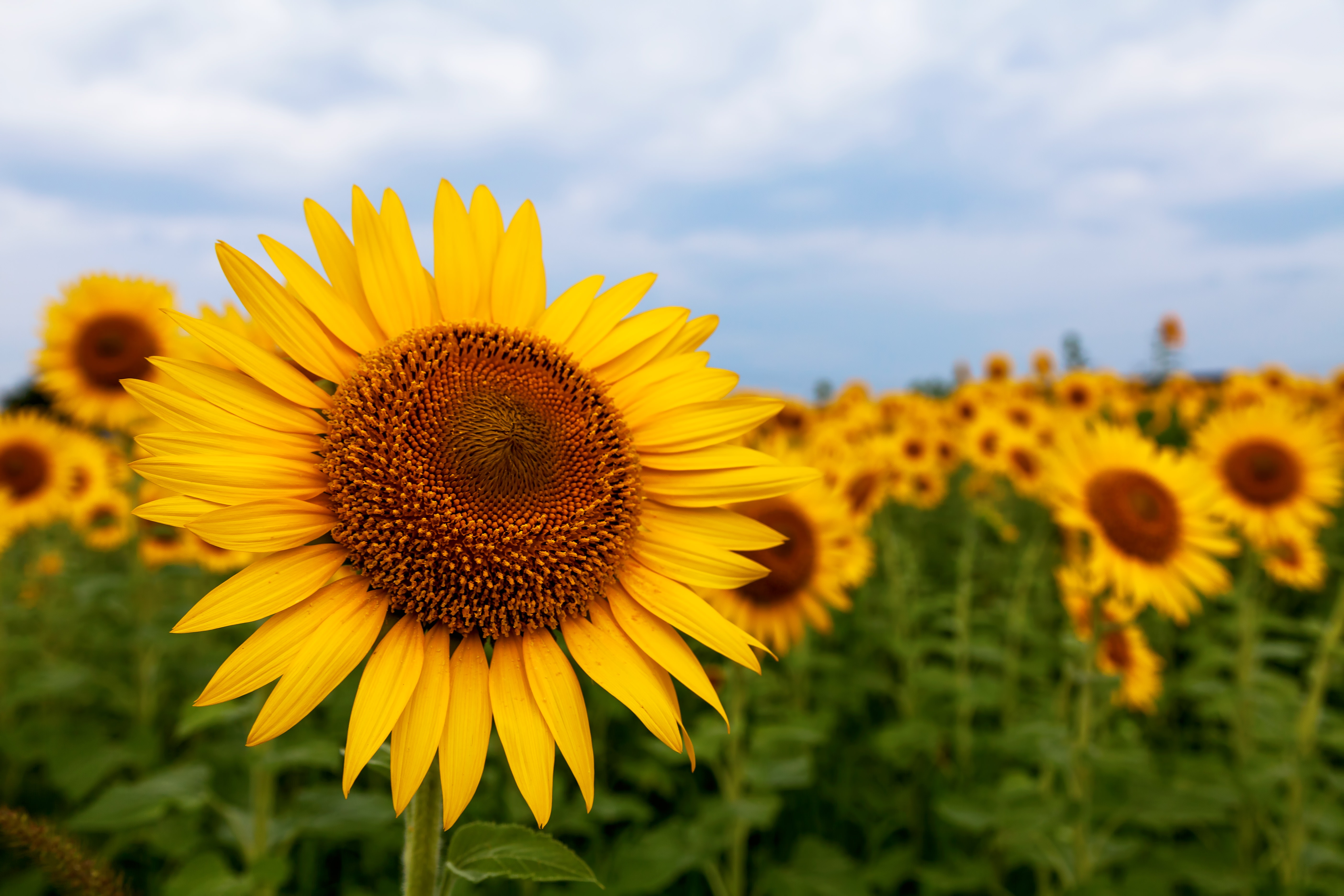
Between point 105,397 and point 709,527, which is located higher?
point 105,397

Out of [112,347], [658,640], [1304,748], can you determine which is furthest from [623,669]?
[112,347]

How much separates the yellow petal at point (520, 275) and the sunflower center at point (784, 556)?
3.09m

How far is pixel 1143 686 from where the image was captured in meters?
6.29

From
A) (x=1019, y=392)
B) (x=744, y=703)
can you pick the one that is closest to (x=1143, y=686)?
(x=744, y=703)

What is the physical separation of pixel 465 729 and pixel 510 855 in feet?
0.98

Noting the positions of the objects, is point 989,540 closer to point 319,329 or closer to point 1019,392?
point 1019,392

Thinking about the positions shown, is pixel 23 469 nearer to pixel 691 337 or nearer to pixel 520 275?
pixel 520 275

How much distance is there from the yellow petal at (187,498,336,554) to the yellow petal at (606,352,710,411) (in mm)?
702

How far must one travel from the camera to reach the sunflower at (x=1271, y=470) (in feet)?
21.0

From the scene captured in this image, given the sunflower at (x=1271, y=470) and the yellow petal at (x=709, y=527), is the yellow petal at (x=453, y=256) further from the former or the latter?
the sunflower at (x=1271, y=470)

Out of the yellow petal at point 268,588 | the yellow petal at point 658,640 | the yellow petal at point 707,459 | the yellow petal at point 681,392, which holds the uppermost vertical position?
the yellow petal at point 681,392

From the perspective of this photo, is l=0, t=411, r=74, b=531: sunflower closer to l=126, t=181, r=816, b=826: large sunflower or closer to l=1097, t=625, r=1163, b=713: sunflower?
l=126, t=181, r=816, b=826: large sunflower

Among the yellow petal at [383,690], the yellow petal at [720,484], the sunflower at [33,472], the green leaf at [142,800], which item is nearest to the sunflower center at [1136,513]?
the yellow petal at [720,484]

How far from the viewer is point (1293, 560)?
668 cm
